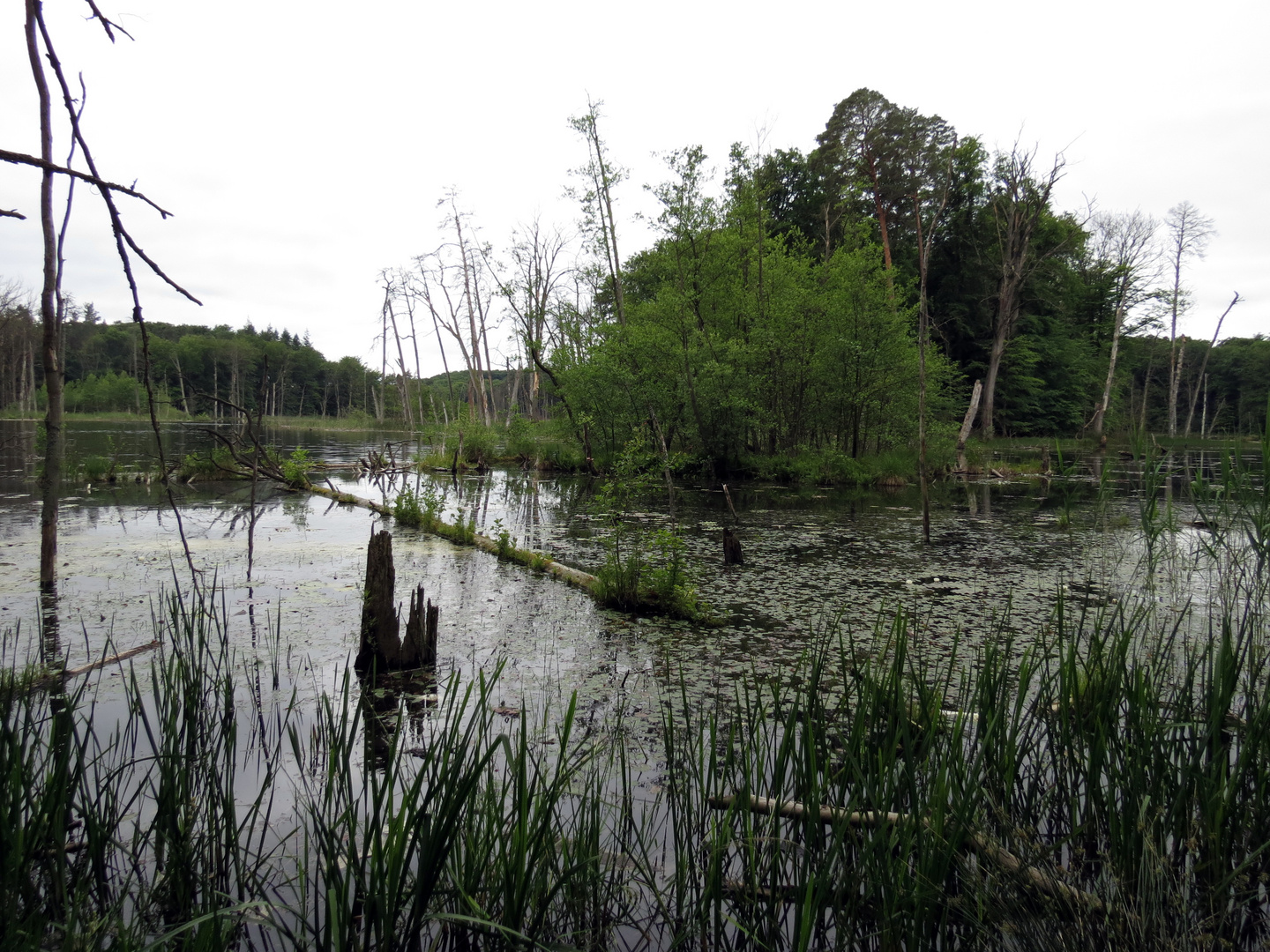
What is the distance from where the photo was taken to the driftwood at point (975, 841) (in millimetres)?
1774

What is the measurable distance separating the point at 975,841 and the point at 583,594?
441cm

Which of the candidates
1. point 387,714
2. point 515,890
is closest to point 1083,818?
point 515,890

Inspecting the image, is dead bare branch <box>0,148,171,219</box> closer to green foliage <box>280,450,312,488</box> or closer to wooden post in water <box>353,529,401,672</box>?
wooden post in water <box>353,529,401,672</box>

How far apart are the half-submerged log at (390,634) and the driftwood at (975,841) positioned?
8.58ft

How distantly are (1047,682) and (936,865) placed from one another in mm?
911

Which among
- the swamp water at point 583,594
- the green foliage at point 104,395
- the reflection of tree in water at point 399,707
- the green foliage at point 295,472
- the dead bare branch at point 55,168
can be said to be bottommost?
the reflection of tree in water at point 399,707

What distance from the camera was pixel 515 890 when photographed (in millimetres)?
1697

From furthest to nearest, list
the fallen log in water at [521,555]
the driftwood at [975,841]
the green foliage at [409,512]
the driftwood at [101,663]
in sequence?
the green foliage at [409,512] < the fallen log in water at [521,555] < the driftwood at [101,663] < the driftwood at [975,841]

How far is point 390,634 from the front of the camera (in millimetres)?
4211

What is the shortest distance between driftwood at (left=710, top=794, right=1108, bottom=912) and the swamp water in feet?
0.50

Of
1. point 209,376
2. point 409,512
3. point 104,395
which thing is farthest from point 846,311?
point 209,376

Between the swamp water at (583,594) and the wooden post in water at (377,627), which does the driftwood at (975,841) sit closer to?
the swamp water at (583,594)

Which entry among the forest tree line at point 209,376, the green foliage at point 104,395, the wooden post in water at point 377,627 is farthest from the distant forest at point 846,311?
the green foliage at point 104,395

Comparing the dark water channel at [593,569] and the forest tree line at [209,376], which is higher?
the forest tree line at [209,376]
